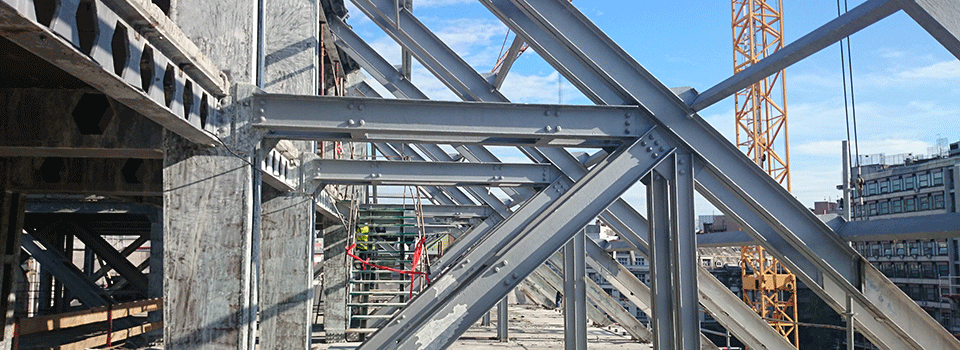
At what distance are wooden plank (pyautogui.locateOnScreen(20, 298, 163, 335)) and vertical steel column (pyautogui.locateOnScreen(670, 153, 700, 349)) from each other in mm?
10125

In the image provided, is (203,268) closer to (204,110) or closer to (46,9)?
(204,110)

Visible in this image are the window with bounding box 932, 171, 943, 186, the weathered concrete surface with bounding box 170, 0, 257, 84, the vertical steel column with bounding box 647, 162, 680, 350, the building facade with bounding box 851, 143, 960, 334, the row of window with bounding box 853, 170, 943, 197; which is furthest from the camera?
the row of window with bounding box 853, 170, 943, 197

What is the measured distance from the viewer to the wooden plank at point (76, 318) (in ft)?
37.6

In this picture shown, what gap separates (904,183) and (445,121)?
57714mm

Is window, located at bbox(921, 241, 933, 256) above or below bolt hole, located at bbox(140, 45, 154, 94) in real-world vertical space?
below

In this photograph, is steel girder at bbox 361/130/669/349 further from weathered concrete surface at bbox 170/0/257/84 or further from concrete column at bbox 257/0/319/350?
concrete column at bbox 257/0/319/350

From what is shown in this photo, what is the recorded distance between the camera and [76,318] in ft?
40.9

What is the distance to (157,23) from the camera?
389 centimetres

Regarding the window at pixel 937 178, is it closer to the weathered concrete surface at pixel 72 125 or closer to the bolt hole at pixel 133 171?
the bolt hole at pixel 133 171

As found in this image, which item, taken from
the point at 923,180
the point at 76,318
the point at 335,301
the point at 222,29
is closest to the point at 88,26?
the point at 222,29

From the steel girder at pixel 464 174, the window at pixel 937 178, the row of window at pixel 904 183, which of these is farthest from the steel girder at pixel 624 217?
the row of window at pixel 904 183

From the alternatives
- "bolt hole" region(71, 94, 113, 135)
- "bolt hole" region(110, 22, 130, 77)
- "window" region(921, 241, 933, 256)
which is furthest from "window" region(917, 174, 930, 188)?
"bolt hole" region(110, 22, 130, 77)

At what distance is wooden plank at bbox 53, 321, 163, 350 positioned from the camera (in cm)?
1151

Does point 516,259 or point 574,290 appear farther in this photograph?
point 574,290
